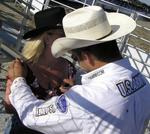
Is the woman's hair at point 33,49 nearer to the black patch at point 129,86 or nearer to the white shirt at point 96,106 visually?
the white shirt at point 96,106

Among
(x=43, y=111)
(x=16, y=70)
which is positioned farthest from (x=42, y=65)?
(x=43, y=111)

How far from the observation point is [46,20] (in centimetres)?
335

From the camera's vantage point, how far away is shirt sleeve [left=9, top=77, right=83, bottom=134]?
2252 millimetres

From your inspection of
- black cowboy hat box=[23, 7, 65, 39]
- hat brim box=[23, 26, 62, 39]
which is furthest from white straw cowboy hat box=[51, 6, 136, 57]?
black cowboy hat box=[23, 7, 65, 39]

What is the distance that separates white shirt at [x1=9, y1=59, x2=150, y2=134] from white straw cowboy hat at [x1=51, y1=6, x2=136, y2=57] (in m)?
0.14

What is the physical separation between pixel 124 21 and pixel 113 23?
68 mm

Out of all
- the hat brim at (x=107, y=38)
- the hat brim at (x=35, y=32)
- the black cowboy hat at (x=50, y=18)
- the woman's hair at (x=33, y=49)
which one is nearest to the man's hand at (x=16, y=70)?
the hat brim at (x=107, y=38)

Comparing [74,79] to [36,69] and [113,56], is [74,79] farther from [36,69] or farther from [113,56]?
[113,56]

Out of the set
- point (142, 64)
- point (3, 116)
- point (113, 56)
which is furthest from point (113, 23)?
point (142, 64)

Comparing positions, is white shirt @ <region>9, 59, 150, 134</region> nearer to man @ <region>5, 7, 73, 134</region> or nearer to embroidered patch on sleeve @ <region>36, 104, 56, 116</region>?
embroidered patch on sleeve @ <region>36, 104, 56, 116</region>

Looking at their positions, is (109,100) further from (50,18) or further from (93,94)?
(50,18)

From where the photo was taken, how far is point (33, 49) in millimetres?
2973

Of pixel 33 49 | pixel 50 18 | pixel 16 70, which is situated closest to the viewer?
pixel 16 70

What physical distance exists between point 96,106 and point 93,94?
56 millimetres
